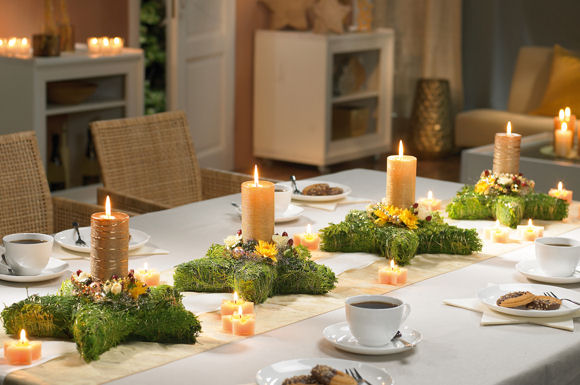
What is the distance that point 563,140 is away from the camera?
378 centimetres

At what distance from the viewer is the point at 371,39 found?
6.61 m

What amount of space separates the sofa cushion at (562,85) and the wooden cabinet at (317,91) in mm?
1196

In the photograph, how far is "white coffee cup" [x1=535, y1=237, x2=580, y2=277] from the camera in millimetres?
1870

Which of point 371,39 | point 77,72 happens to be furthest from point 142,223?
point 371,39

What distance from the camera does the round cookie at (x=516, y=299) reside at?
1692 millimetres

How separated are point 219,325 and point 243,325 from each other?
74mm

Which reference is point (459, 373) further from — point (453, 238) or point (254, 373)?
point (453, 238)

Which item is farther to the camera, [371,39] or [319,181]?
[371,39]

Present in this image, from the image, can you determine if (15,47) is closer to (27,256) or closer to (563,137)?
(563,137)

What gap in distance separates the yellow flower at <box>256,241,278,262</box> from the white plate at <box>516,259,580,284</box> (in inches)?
20.5

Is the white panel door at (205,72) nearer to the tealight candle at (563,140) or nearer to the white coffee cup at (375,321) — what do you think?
the tealight candle at (563,140)

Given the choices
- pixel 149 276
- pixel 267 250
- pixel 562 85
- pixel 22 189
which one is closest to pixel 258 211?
pixel 267 250

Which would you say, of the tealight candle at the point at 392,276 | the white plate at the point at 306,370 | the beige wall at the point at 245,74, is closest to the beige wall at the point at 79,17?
the beige wall at the point at 245,74

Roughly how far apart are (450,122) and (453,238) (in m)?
5.35
